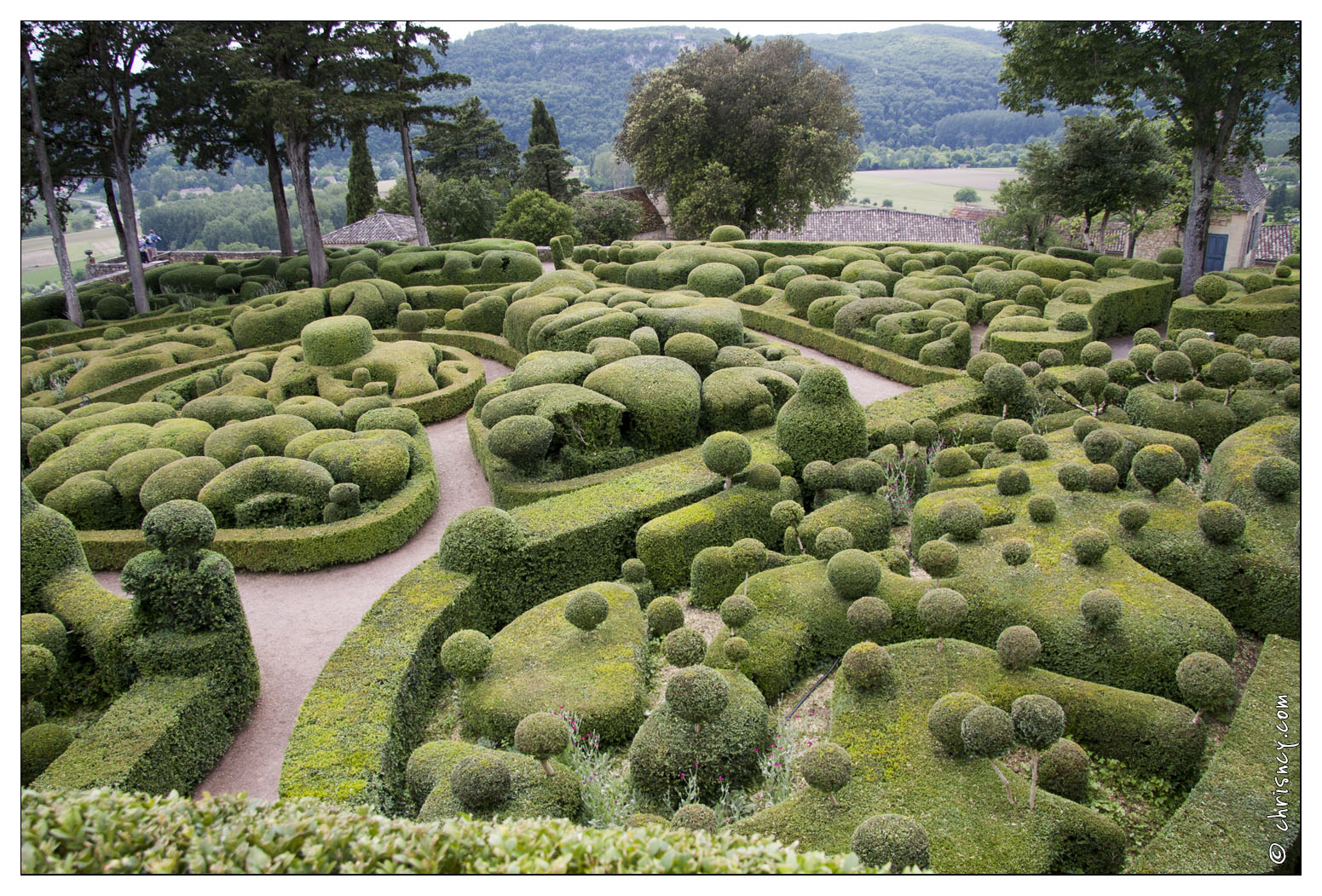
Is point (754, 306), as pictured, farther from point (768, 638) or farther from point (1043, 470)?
point (768, 638)

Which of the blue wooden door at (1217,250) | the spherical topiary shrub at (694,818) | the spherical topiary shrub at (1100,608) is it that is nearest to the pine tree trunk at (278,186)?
the spherical topiary shrub at (694,818)

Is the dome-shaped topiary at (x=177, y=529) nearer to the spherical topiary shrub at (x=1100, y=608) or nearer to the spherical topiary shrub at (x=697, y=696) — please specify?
the spherical topiary shrub at (x=697, y=696)

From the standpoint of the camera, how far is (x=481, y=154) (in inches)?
2233

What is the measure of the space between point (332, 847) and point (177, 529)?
5477 mm

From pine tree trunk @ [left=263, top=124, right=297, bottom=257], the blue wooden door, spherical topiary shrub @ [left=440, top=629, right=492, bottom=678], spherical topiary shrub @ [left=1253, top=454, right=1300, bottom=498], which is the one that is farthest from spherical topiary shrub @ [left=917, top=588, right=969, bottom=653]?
the blue wooden door

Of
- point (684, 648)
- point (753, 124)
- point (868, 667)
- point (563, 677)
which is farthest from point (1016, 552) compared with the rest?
point (753, 124)

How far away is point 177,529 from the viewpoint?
326 inches

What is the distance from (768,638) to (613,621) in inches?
79.1

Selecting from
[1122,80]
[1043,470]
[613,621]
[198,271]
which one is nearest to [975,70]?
[1122,80]

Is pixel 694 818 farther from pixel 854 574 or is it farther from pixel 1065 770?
pixel 854 574

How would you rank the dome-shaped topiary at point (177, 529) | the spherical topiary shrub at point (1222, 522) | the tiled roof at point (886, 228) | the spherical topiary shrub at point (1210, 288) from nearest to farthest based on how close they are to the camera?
the dome-shaped topiary at point (177, 529)
the spherical topiary shrub at point (1222, 522)
the spherical topiary shrub at point (1210, 288)
the tiled roof at point (886, 228)

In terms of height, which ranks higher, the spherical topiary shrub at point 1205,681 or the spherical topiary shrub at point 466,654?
the spherical topiary shrub at point 1205,681

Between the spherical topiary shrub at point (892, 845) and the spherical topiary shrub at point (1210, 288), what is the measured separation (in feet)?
64.5

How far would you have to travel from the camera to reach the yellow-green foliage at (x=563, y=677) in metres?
8.33
